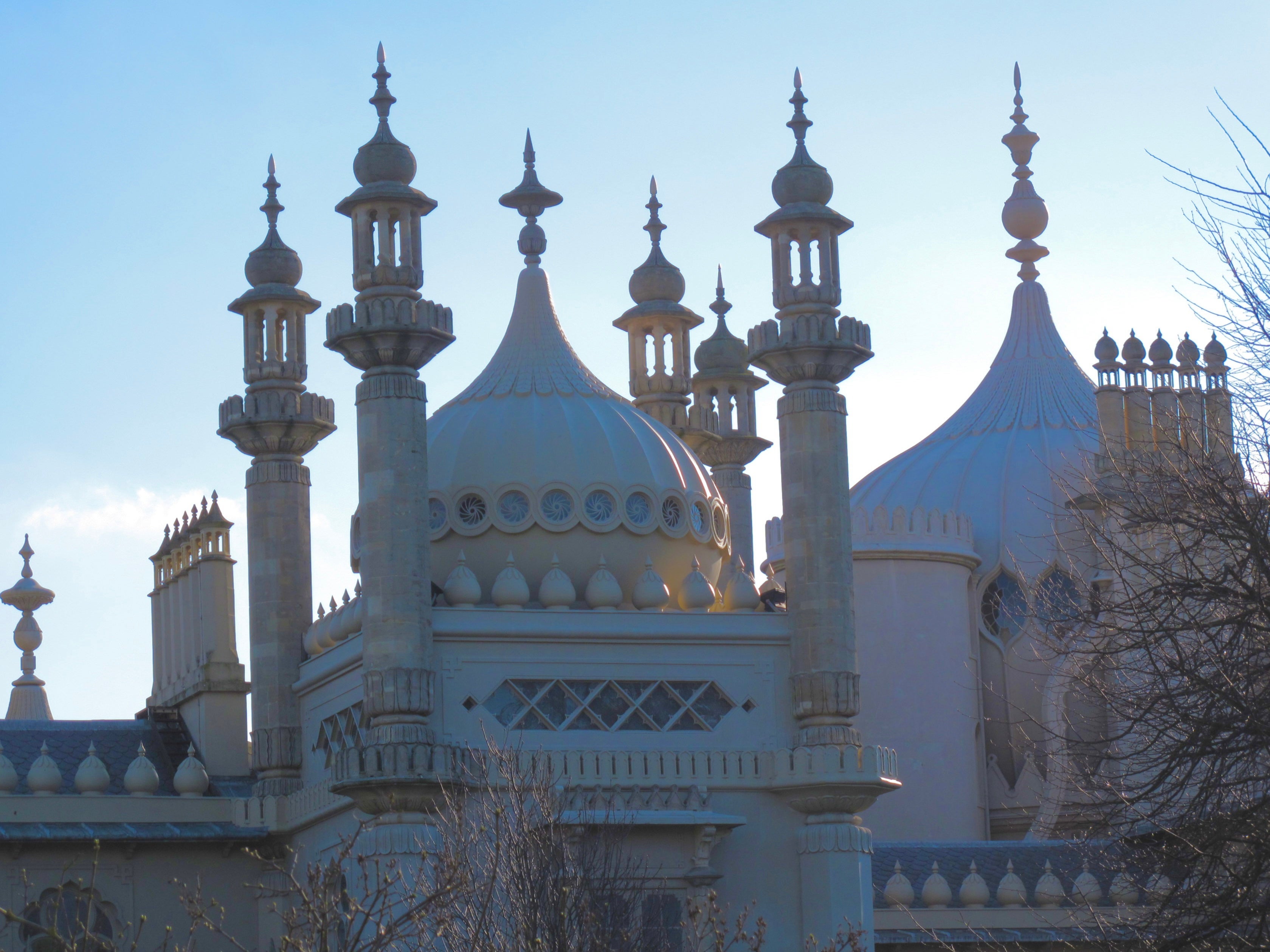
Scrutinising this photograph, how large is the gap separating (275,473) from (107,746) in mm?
4982

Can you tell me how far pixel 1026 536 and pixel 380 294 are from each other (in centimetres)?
1419

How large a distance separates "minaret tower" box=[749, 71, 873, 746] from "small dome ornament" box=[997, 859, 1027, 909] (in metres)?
3.43

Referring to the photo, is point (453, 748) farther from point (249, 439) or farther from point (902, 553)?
point (902, 553)

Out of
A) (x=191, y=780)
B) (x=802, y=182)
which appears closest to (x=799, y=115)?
(x=802, y=182)

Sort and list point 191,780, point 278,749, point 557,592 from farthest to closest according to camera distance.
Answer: point 278,749 < point 191,780 < point 557,592

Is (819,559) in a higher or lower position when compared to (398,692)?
higher

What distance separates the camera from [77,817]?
32219mm

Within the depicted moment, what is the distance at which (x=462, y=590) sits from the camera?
3083 centimetres

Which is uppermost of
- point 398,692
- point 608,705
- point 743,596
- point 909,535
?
point 909,535

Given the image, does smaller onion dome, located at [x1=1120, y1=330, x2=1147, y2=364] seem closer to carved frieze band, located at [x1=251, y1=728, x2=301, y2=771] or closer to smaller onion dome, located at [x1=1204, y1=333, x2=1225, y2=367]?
smaller onion dome, located at [x1=1204, y1=333, x2=1225, y2=367]

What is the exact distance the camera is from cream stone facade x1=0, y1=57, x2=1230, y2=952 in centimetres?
2992

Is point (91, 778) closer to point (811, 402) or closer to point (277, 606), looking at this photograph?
point (277, 606)

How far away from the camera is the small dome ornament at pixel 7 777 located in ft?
105

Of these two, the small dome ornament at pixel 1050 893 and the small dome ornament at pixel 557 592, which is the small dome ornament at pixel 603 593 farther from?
the small dome ornament at pixel 1050 893
